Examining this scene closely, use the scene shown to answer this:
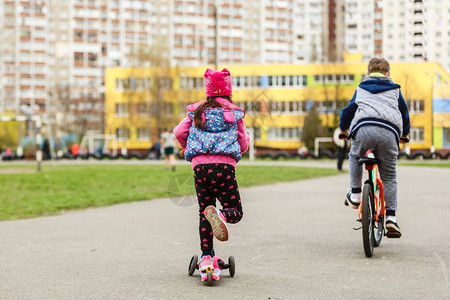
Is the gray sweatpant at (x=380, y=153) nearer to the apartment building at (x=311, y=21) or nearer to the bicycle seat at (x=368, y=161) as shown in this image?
the bicycle seat at (x=368, y=161)

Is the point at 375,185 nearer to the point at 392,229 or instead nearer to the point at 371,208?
the point at 371,208

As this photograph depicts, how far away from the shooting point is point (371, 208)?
5.98 metres

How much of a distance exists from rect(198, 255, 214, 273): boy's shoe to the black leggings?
0.07 metres

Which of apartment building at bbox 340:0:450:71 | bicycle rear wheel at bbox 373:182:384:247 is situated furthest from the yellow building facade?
apartment building at bbox 340:0:450:71

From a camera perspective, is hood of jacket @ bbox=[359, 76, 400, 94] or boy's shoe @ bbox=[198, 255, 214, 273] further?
hood of jacket @ bbox=[359, 76, 400, 94]

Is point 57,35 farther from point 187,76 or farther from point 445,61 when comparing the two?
point 445,61

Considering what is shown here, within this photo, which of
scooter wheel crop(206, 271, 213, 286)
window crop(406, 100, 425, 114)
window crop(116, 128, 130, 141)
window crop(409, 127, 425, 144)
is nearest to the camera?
scooter wheel crop(206, 271, 213, 286)

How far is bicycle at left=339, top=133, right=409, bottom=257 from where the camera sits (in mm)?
5773

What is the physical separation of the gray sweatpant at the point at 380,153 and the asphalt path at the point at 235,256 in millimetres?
593

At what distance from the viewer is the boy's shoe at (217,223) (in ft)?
15.4

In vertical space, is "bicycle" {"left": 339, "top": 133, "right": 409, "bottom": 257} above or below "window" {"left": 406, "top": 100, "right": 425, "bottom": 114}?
below

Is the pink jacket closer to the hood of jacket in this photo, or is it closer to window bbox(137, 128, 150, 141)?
the hood of jacket

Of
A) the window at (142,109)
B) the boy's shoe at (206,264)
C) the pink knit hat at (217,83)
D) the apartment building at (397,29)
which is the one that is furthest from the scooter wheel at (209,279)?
the apartment building at (397,29)

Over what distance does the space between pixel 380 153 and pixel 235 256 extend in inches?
63.2
